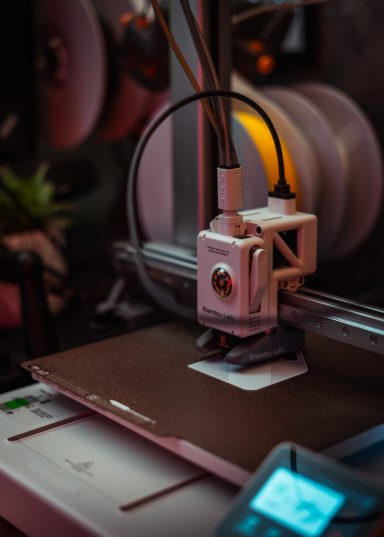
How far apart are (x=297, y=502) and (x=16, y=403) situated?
0.37m

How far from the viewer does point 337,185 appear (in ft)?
5.04

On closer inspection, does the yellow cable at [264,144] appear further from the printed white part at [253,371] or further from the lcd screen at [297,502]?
the lcd screen at [297,502]

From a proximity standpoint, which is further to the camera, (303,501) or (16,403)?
(16,403)

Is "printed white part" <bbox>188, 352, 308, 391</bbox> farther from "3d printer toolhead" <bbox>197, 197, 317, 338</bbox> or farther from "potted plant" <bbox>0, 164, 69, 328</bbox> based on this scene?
"potted plant" <bbox>0, 164, 69, 328</bbox>

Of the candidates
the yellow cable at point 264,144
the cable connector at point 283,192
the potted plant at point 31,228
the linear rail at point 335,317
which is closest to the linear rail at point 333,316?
the linear rail at point 335,317

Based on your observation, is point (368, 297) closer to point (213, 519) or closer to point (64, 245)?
point (213, 519)

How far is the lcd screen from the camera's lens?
0.65 meters

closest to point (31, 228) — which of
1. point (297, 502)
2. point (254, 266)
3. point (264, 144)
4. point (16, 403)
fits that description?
point (264, 144)

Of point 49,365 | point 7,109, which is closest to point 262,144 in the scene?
point 49,365

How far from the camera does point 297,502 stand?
67 centimetres

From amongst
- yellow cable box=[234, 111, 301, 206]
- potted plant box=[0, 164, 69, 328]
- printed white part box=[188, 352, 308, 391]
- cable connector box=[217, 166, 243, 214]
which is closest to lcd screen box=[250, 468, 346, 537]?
printed white part box=[188, 352, 308, 391]

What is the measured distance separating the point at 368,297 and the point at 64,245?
643 mm

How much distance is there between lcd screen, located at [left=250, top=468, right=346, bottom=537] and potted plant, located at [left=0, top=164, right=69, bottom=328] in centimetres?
80

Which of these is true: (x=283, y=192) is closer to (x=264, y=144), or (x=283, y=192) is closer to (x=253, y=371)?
(x=253, y=371)
